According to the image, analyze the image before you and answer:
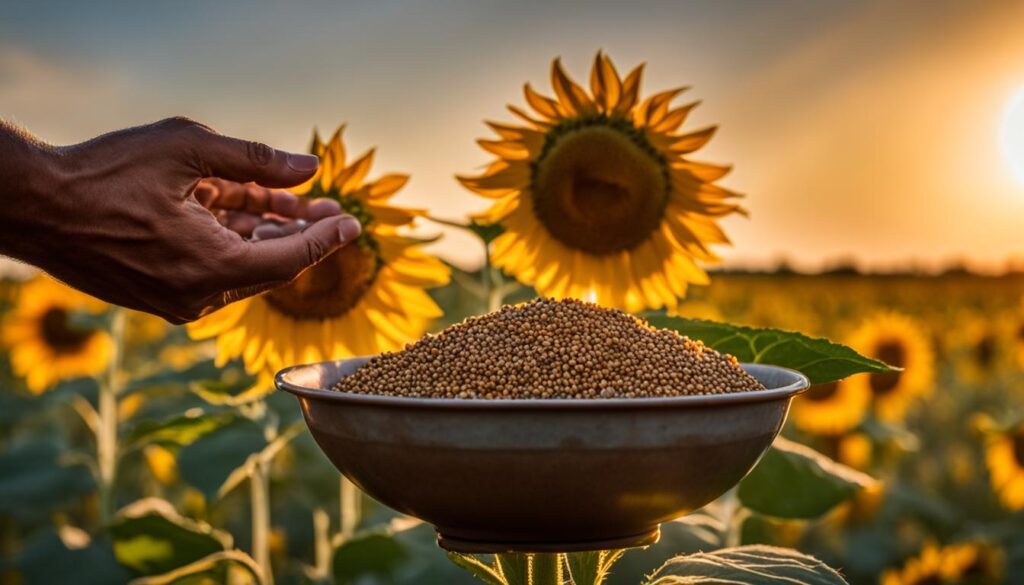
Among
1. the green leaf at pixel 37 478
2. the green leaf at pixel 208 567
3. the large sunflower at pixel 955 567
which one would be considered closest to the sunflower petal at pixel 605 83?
the green leaf at pixel 208 567

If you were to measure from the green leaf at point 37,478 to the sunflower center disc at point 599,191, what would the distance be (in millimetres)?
2371

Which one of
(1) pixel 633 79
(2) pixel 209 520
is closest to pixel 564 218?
(1) pixel 633 79

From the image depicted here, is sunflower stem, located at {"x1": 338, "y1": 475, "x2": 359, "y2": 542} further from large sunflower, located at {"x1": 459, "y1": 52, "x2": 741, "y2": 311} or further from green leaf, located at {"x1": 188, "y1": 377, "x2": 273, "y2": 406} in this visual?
large sunflower, located at {"x1": 459, "y1": 52, "x2": 741, "y2": 311}

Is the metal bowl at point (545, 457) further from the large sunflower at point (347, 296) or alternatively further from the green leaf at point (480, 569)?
the large sunflower at point (347, 296)

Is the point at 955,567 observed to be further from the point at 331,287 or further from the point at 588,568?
the point at 588,568

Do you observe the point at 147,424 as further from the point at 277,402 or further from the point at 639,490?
the point at 639,490

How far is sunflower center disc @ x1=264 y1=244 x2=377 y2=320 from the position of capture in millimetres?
2645

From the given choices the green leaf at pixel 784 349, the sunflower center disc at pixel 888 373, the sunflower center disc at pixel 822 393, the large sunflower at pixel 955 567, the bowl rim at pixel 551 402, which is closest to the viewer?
the bowl rim at pixel 551 402

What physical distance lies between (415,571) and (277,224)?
843mm

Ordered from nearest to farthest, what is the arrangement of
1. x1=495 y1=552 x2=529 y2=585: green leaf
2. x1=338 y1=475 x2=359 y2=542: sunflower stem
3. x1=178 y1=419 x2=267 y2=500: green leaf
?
x1=495 y1=552 x2=529 y2=585: green leaf, x1=178 y1=419 x2=267 y2=500: green leaf, x1=338 y1=475 x2=359 y2=542: sunflower stem

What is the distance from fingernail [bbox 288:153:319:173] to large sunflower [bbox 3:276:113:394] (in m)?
3.81

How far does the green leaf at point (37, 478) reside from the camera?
405 centimetres

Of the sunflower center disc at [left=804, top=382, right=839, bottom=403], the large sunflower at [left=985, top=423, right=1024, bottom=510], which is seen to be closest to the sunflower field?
the large sunflower at [left=985, top=423, right=1024, bottom=510]

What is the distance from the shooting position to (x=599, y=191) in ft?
8.87
